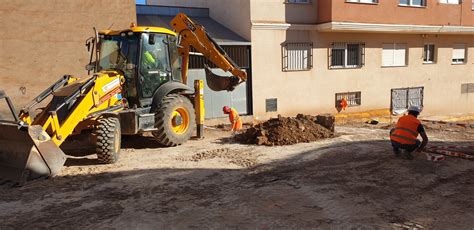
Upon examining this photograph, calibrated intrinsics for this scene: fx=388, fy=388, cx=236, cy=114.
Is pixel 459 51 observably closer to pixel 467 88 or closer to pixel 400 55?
pixel 467 88

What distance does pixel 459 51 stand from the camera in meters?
19.0

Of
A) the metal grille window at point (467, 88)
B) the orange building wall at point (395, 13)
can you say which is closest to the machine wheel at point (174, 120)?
the orange building wall at point (395, 13)

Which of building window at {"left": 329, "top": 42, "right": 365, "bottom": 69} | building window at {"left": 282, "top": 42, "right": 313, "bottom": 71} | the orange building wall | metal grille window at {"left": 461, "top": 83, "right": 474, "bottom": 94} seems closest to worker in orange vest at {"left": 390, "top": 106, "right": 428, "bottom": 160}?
building window at {"left": 282, "top": 42, "right": 313, "bottom": 71}

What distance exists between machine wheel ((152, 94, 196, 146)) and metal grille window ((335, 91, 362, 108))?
27.8 feet

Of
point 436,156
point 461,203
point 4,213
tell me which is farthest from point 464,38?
point 4,213

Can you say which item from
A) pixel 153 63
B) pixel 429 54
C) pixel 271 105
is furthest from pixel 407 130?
pixel 429 54

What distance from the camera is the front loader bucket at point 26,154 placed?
20.4ft

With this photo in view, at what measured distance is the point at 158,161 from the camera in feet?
26.3

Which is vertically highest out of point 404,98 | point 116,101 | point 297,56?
point 297,56

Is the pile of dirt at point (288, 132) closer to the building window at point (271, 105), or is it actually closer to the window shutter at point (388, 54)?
the building window at point (271, 105)

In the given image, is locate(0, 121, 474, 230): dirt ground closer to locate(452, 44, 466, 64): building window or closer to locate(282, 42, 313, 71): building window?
locate(282, 42, 313, 71): building window

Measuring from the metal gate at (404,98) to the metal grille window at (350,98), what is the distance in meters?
1.74

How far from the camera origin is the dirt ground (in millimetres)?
4891

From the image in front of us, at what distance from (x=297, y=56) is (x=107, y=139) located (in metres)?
9.75
